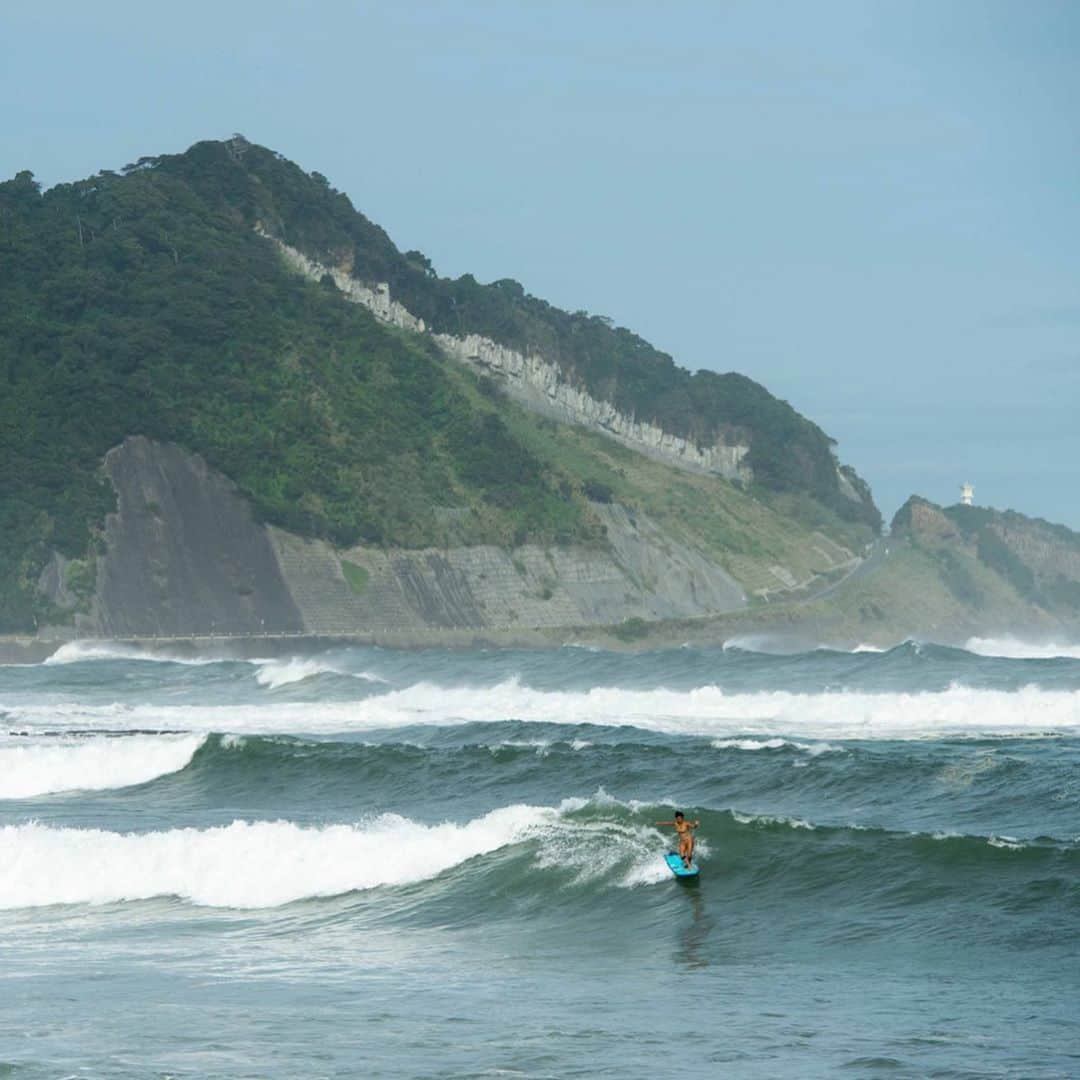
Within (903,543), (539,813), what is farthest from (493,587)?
(539,813)

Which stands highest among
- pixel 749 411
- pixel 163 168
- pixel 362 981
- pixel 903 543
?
pixel 163 168

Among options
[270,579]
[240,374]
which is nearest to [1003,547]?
[240,374]

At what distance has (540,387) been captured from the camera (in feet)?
544

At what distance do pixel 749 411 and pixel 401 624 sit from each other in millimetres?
81565

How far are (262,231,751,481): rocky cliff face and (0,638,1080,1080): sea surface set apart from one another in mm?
113467

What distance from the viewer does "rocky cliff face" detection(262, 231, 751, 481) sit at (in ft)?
502

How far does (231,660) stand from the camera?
93.1 metres

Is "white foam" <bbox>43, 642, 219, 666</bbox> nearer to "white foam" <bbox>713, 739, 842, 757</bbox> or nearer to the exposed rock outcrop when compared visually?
the exposed rock outcrop

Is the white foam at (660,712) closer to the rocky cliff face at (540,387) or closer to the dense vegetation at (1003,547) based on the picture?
the rocky cliff face at (540,387)

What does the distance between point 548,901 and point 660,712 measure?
27.4 meters

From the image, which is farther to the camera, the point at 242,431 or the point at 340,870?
the point at 242,431

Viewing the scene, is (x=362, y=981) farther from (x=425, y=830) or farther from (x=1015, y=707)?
(x=1015, y=707)

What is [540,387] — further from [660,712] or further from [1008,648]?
[660,712]

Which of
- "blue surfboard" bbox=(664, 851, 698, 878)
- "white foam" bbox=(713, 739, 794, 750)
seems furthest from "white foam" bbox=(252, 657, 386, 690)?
"blue surfboard" bbox=(664, 851, 698, 878)
